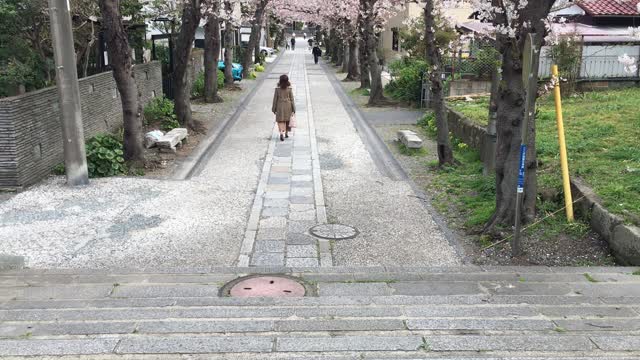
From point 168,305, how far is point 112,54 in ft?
22.8

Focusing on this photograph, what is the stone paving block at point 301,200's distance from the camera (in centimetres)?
926

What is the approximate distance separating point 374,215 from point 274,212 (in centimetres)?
151

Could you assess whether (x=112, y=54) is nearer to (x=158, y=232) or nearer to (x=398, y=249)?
(x=158, y=232)

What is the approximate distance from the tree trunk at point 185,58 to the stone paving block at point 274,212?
7364 mm

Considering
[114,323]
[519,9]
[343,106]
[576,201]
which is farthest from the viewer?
[343,106]

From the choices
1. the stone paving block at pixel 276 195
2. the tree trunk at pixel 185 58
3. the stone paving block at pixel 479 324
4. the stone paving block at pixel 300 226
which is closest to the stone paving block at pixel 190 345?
the stone paving block at pixel 479 324

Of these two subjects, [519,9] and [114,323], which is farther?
[519,9]

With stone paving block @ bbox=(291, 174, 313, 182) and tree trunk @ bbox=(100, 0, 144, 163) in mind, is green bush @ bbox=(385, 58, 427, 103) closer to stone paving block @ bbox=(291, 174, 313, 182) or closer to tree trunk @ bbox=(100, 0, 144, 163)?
stone paving block @ bbox=(291, 174, 313, 182)

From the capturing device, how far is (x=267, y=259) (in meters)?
6.75

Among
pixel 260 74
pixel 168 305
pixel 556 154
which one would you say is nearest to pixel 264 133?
pixel 556 154

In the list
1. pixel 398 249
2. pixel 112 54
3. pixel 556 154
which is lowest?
pixel 398 249

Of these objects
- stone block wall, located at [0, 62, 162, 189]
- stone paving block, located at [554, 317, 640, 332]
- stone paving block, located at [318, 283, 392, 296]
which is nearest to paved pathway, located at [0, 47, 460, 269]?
stone block wall, located at [0, 62, 162, 189]

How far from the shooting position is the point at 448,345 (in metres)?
4.13

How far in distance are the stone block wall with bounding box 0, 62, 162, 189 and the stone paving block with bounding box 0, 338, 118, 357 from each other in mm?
5733
